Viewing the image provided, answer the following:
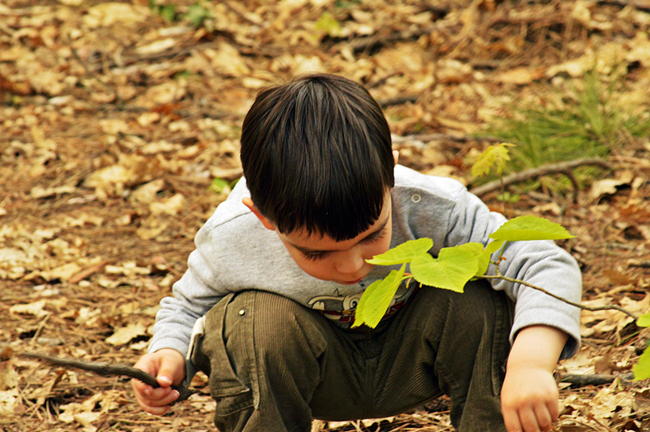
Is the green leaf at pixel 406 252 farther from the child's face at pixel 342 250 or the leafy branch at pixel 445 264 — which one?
the child's face at pixel 342 250

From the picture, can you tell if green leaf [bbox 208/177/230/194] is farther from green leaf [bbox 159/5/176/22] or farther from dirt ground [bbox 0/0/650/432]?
green leaf [bbox 159/5/176/22]

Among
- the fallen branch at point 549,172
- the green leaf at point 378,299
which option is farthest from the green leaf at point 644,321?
the fallen branch at point 549,172

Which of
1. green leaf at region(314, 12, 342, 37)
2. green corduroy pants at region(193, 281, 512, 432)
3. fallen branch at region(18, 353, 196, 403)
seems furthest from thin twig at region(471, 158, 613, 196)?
green leaf at region(314, 12, 342, 37)

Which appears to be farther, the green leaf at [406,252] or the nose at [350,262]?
the nose at [350,262]

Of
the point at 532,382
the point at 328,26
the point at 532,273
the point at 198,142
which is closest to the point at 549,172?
→ the point at 532,273

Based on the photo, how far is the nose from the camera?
4.89 feet

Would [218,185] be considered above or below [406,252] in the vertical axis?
below

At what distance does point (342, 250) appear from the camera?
1486mm

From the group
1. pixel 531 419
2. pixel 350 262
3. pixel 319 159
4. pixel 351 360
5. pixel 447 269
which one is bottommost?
pixel 351 360

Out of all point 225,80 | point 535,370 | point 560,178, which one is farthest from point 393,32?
point 535,370

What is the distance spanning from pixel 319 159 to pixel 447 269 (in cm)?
39

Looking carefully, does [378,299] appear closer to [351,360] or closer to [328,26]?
[351,360]

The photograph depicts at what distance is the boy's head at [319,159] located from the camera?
4.63 feet

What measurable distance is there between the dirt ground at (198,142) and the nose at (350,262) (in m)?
0.75
